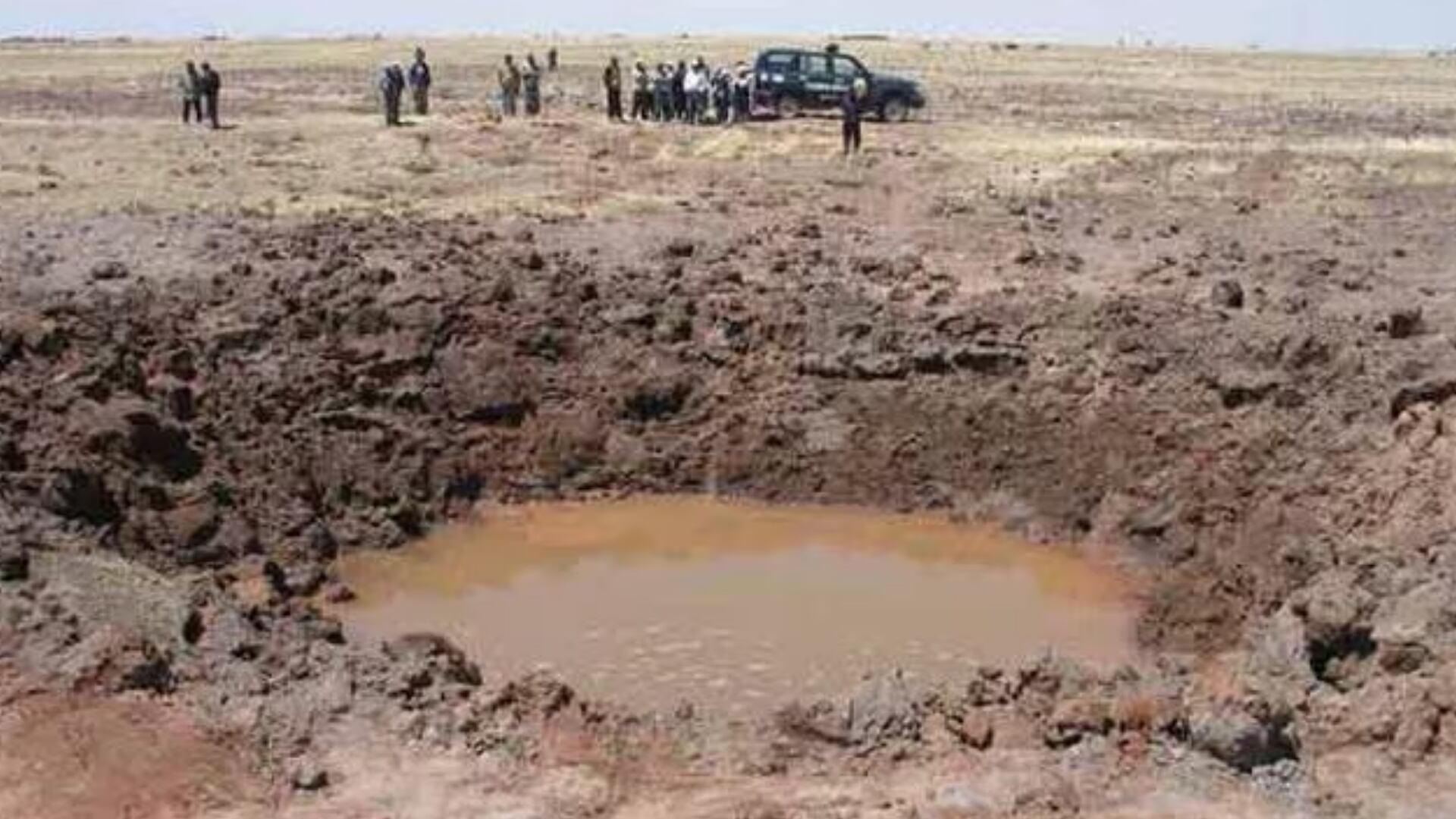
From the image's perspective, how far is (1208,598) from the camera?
14828 millimetres

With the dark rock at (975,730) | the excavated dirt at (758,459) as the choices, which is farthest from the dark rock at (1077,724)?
the dark rock at (975,730)

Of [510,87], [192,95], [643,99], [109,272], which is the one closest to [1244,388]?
[109,272]

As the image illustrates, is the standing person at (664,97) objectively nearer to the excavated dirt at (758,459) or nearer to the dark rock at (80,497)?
the excavated dirt at (758,459)

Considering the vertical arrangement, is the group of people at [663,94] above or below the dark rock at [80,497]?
above

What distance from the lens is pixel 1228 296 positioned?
19.3 m

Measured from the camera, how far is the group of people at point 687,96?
108ft

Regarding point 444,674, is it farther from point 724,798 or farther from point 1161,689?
point 1161,689

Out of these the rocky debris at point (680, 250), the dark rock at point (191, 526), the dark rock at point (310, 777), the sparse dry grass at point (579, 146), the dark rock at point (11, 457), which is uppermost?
the sparse dry grass at point (579, 146)

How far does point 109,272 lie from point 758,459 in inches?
291

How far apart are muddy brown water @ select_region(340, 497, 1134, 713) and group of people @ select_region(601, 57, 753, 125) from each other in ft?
52.2

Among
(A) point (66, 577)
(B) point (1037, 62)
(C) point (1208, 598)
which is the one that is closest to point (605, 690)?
(A) point (66, 577)

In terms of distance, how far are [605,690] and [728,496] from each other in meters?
5.18

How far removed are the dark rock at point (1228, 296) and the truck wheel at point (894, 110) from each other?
1566 centimetres

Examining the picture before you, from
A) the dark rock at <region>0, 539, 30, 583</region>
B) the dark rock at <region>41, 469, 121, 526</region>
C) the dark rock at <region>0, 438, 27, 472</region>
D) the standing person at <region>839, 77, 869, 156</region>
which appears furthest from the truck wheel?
the dark rock at <region>0, 539, 30, 583</region>
